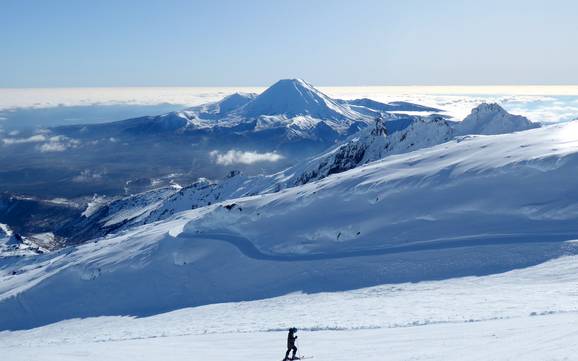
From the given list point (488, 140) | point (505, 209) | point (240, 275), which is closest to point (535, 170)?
point (505, 209)

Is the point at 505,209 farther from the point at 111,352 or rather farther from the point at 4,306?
the point at 4,306

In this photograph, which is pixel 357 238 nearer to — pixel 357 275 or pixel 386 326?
pixel 357 275

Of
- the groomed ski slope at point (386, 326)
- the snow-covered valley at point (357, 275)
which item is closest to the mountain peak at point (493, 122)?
the snow-covered valley at point (357, 275)

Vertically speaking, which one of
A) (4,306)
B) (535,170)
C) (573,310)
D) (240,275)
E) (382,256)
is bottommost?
(4,306)

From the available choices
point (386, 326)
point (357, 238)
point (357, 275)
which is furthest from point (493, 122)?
point (386, 326)

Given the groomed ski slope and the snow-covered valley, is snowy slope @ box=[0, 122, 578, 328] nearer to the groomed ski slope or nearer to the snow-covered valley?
the snow-covered valley

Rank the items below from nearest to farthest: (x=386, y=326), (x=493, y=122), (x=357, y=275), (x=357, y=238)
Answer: (x=386, y=326)
(x=357, y=275)
(x=357, y=238)
(x=493, y=122)

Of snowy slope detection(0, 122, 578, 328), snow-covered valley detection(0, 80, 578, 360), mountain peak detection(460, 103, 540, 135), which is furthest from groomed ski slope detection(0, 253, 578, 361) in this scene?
mountain peak detection(460, 103, 540, 135)
